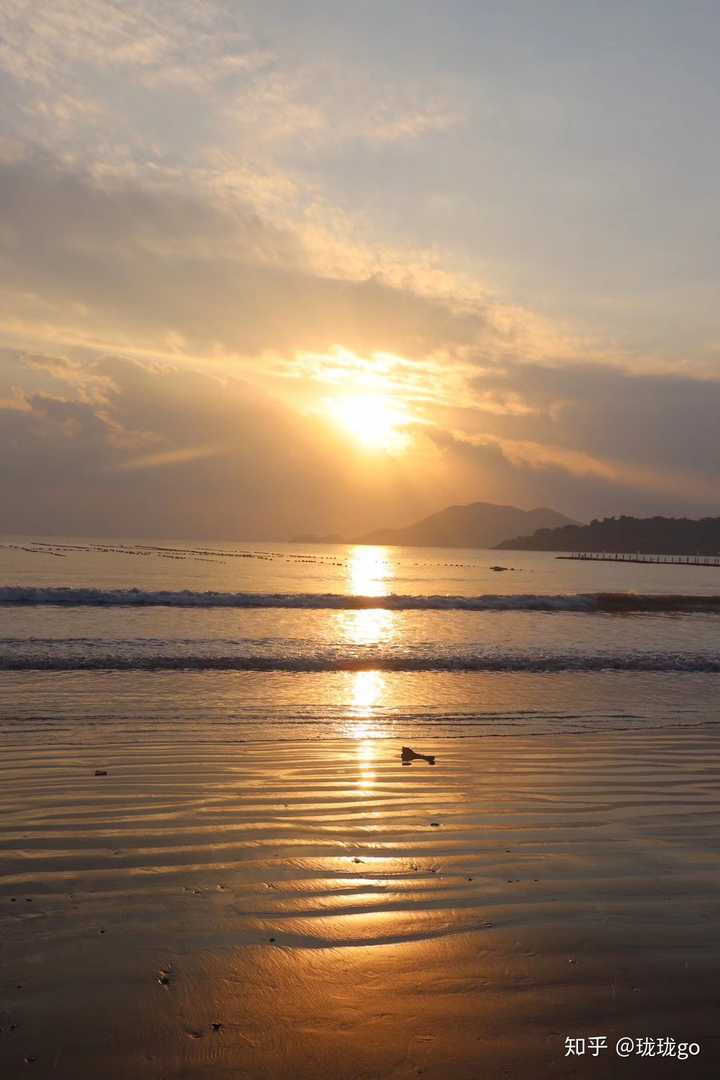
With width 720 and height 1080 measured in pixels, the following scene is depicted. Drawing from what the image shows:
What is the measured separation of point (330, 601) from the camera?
37.6 metres

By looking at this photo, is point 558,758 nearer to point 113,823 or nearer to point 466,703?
point 466,703

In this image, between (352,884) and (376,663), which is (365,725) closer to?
(352,884)

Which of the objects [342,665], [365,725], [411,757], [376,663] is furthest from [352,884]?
[376,663]

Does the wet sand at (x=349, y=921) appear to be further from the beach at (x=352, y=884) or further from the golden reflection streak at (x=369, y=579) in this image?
the golden reflection streak at (x=369, y=579)

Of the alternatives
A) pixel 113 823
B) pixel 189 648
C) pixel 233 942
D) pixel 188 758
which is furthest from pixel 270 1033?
pixel 189 648

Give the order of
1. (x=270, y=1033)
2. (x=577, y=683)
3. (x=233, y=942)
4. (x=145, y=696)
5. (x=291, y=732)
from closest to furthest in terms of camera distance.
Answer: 1. (x=270, y=1033)
2. (x=233, y=942)
3. (x=291, y=732)
4. (x=145, y=696)
5. (x=577, y=683)

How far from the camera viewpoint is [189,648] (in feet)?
64.2

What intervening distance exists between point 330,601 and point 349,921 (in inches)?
1301

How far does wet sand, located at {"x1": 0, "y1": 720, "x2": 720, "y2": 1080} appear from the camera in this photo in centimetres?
340

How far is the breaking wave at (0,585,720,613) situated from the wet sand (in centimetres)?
2620

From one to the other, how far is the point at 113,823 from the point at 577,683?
11.8 m

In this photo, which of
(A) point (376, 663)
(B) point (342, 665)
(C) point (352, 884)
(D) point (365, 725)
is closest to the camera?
(C) point (352, 884)

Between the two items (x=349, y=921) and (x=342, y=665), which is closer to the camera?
(x=349, y=921)

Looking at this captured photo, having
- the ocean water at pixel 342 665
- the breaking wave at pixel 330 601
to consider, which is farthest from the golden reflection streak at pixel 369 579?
the ocean water at pixel 342 665
